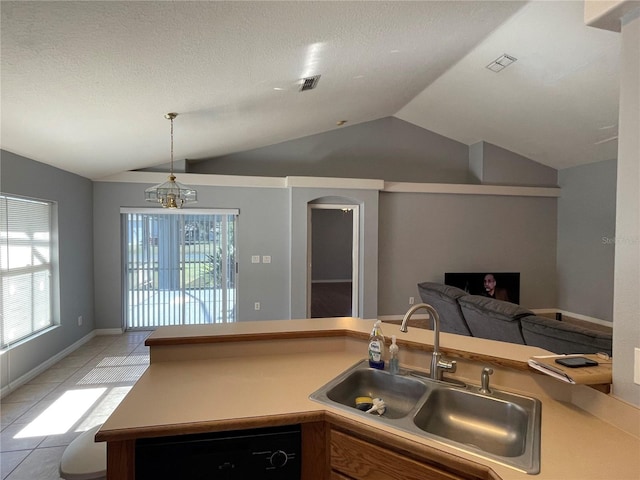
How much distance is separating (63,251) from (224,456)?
12.6ft

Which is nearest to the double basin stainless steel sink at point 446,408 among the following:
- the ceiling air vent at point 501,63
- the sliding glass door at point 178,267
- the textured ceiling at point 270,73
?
the textured ceiling at point 270,73

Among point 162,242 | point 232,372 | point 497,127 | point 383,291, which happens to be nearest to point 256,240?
point 162,242

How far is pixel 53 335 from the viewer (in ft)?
11.8

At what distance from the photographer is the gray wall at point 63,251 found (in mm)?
2965

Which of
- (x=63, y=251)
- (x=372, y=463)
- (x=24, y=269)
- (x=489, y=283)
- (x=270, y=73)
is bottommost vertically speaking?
(x=489, y=283)

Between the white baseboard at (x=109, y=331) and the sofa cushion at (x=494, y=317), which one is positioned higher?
the sofa cushion at (x=494, y=317)

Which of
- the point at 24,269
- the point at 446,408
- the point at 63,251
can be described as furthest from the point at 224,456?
the point at 63,251

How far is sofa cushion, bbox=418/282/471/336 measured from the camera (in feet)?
11.9

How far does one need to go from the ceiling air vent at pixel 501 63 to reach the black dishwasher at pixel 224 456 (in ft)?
13.4

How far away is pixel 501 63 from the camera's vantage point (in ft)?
11.8

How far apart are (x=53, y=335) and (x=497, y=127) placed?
6617 mm

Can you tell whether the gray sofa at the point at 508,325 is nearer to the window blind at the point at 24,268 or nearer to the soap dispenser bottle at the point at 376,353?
the soap dispenser bottle at the point at 376,353

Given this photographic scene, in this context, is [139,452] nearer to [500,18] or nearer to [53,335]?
[53,335]

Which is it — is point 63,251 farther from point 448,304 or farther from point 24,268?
point 448,304
